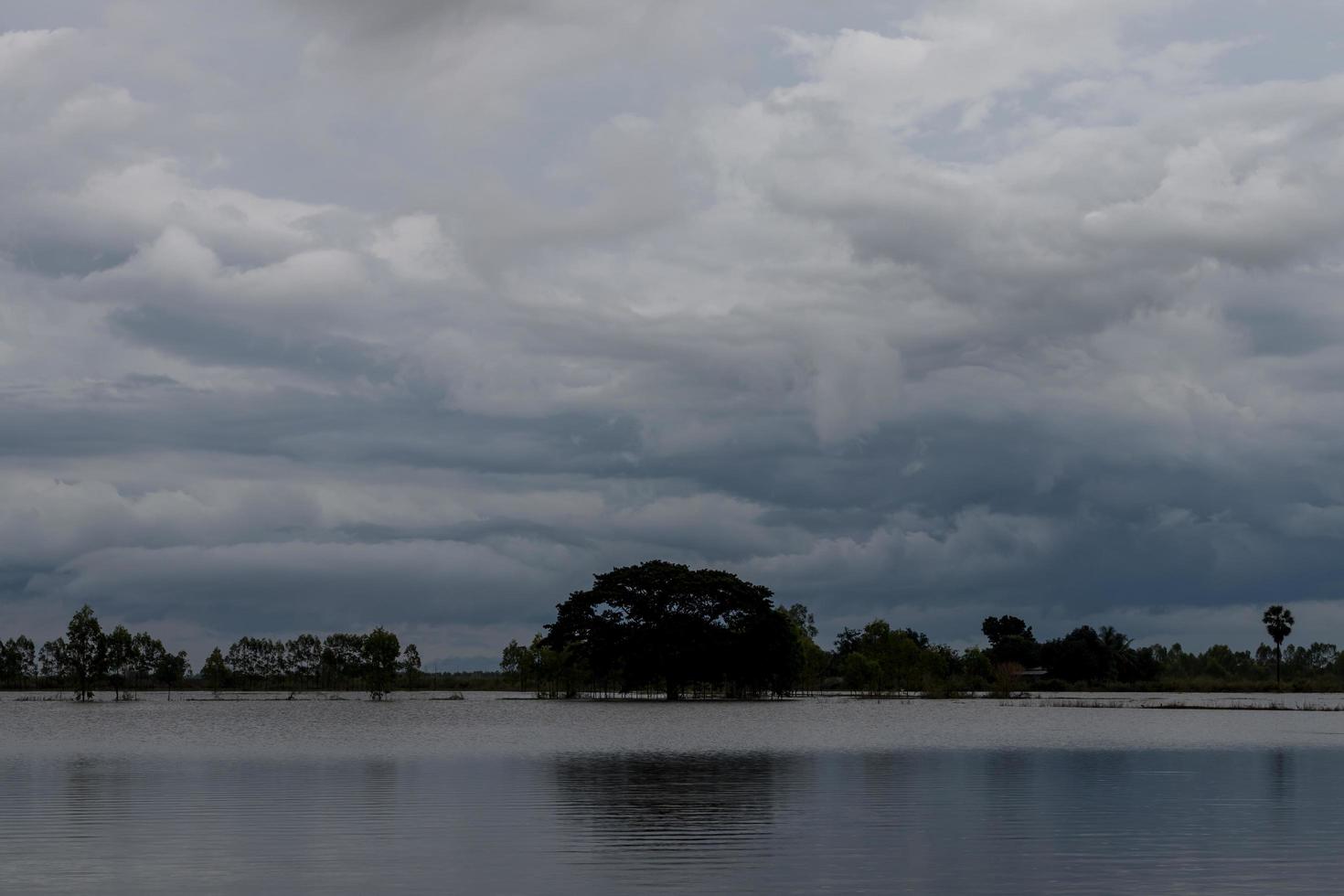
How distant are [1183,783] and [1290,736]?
110 ft

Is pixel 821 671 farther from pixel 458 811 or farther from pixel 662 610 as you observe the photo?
pixel 458 811

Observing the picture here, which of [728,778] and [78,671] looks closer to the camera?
[728,778]

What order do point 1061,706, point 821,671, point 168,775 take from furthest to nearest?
1. point 821,671
2. point 1061,706
3. point 168,775

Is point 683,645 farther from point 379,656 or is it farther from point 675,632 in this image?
point 379,656

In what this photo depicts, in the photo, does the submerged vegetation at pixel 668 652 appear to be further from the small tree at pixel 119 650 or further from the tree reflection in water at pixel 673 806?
the tree reflection in water at pixel 673 806

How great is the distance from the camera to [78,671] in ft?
503

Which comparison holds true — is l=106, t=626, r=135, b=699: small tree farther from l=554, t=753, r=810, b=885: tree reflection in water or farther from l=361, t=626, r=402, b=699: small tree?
l=554, t=753, r=810, b=885: tree reflection in water

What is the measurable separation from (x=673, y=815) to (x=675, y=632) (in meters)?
113

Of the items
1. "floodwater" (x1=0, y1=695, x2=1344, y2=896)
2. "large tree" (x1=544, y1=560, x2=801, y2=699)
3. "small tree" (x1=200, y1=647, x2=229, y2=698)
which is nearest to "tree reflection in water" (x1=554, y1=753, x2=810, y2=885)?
"floodwater" (x1=0, y1=695, x2=1344, y2=896)

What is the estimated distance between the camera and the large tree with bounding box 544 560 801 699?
145 m

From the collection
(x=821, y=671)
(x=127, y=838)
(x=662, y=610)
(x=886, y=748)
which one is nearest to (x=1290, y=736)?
(x=886, y=748)

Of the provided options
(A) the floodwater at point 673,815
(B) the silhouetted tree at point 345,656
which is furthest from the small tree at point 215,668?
(A) the floodwater at point 673,815

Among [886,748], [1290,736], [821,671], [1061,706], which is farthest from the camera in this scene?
[821,671]

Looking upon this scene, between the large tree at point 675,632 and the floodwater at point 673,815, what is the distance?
77.6m
